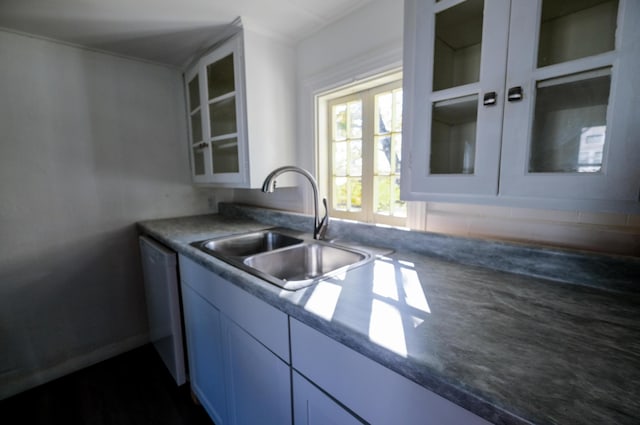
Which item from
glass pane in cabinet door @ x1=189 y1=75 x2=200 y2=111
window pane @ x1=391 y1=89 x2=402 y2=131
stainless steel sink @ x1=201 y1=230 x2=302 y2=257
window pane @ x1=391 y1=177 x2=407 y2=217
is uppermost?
glass pane in cabinet door @ x1=189 y1=75 x2=200 y2=111

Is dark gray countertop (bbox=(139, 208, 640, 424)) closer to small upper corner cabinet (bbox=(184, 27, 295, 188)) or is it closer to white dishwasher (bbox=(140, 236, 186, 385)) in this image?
white dishwasher (bbox=(140, 236, 186, 385))

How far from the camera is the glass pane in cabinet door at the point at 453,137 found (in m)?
0.85

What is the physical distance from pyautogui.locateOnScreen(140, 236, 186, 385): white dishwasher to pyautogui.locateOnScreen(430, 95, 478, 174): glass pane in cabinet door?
1.35 m

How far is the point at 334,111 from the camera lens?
1751 mm

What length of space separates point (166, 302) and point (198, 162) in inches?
41.8

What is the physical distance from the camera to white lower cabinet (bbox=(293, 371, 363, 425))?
0.66 m

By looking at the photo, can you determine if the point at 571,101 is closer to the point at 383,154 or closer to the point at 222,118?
the point at 383,154

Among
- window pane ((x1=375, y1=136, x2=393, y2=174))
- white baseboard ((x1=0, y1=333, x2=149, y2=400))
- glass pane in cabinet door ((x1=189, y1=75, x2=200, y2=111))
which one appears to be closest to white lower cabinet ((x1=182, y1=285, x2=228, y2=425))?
white baseboard ((x1=0, y1=333, x2=149, y2=400))

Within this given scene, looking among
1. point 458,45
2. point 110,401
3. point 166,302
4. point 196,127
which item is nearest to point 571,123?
point 458,45

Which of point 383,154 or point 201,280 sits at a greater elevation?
point 383,154

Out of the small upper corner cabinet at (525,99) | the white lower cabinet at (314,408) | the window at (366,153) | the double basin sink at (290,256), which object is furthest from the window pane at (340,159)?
the white lower cabinet at (314,408)

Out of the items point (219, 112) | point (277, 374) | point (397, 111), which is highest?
point (219, 112)

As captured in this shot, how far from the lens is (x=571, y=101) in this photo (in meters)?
0.68

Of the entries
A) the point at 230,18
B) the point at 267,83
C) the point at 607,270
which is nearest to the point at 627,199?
the point at 607,270
